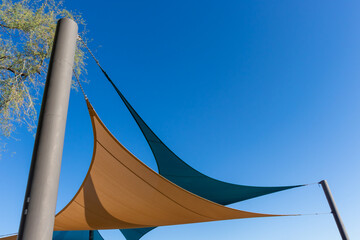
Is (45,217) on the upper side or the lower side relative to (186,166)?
lower

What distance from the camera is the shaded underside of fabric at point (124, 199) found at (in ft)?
9.22

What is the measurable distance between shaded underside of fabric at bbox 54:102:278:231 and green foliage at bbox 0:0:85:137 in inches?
61.2

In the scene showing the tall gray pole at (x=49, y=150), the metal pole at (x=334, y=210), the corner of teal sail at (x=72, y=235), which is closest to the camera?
the tall gray pole at (x=49, y=150)

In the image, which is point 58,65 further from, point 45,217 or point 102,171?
point 102,171

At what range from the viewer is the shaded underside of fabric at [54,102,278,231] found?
2.81 meters

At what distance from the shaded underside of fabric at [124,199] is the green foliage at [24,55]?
155cm

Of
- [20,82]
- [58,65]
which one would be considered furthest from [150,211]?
[58,65]

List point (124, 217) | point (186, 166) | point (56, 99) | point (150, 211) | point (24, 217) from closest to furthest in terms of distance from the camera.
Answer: point (24, 217)
point (56, 99)
point (150, 211)
point (124, 217)
point (186, 166)

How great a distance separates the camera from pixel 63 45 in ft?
3.77

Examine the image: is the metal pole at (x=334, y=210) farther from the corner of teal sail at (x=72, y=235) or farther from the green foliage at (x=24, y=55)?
the corner of teal sail at (x=72, y=235)

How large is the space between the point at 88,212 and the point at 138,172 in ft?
4.54

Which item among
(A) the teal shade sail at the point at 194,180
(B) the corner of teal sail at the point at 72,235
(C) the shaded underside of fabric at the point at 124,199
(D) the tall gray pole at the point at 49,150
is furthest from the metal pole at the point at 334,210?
(B) the corner of teal sail at the point at 72,235

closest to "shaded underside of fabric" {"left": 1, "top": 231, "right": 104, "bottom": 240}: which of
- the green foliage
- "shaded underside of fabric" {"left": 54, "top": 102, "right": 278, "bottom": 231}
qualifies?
"shaded underside of fabric" {"left": 54, "top": 102, "right": 278, "bottom": 231}

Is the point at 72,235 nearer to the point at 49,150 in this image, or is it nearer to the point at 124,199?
the point at 124,199
